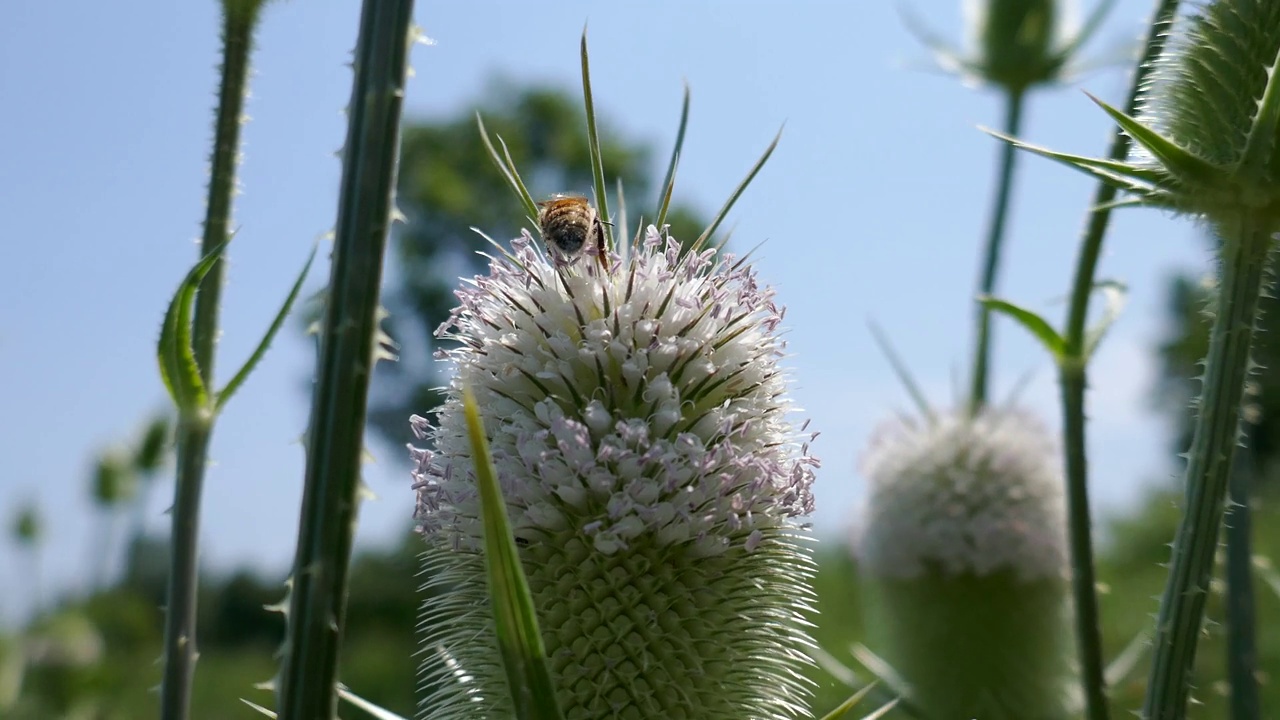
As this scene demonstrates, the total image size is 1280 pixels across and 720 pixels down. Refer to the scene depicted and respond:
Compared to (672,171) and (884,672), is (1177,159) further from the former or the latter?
(884,672)

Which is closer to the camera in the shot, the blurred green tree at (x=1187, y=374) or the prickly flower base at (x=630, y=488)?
the prickly flower base at (x=630, y=488)

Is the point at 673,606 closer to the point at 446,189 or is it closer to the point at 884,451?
the point at 884,451

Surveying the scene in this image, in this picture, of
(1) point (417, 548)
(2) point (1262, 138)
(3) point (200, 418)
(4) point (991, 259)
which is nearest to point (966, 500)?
(4) point (991, 259)

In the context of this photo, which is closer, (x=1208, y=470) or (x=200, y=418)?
(x=1208, y=470)

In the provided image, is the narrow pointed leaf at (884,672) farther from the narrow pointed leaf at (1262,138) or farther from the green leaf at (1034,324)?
the narrow pointed leaf at (1262,138)

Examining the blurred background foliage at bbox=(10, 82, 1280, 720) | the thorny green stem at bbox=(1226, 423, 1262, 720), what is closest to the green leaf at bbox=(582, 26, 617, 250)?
the thorny green stem at bbox=(1226, 423, 1262, 720)

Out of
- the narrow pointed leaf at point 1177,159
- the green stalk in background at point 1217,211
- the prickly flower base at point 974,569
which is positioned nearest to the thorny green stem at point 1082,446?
the green stalk in background at point 1217,211

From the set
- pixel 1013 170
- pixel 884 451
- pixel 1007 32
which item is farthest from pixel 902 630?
pixel 1007 32
